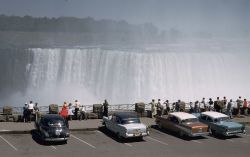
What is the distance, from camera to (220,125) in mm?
26672

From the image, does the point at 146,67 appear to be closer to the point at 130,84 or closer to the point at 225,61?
the point at 130,84

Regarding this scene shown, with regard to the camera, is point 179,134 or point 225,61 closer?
point 179,134

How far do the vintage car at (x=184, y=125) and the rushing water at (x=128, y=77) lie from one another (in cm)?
2871

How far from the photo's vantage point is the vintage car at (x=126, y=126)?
24703 millimetres

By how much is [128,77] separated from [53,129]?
37.2 m

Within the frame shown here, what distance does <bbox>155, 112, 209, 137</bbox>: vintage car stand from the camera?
2580 centimetres

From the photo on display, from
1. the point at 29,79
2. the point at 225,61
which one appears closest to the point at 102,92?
the point at 29,79

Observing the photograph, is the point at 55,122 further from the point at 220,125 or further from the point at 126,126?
the point at 220,125

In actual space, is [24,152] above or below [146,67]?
below

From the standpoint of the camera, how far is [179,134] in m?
26.6

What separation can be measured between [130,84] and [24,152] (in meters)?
38.5

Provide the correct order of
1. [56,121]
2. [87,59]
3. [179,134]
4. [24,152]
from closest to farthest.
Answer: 1. [24,152]
2. [56,121]
3. [179,134]
4. [87,59]

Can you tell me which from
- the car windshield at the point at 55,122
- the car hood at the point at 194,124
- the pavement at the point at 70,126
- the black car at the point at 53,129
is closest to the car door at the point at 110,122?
the pavement at the point at 70,126

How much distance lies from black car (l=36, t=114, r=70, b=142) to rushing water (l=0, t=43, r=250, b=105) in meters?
31.0
